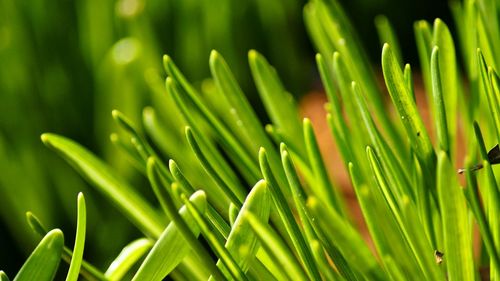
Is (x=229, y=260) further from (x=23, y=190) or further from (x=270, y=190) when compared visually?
(x=23, y=190)

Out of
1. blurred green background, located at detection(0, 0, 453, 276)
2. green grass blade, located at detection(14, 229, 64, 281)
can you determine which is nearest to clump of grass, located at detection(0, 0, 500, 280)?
green grass blade, located at detection(14, 229, 64, 281)

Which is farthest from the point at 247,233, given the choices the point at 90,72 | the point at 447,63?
the point at 90,72

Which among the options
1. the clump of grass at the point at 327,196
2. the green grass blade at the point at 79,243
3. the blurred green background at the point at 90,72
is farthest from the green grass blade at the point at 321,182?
the blurred green background at the point at 90,72

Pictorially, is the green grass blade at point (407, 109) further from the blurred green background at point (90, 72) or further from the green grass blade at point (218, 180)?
the blurred green background at point (90, 72)

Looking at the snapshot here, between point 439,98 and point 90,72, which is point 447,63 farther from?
point 90,72

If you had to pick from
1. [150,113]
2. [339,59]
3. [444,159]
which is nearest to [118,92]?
[150,113]

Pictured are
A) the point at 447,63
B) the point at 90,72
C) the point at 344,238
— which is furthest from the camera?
the point at 90,72

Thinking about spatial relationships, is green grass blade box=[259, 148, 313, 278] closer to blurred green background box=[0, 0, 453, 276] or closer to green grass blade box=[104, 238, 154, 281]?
green grass blade box=[104, 238, 154, 281]
